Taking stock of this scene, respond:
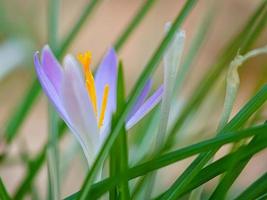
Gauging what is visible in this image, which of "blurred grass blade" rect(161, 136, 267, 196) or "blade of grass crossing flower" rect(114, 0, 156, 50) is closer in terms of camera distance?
"blurred grass blade" rect(161, 136, 267, 196)

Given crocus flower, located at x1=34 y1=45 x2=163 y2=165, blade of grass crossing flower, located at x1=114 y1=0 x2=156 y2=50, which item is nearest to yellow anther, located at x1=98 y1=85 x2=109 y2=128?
crocus flower, located at x1=34 y1=45 x2=163 y2=165

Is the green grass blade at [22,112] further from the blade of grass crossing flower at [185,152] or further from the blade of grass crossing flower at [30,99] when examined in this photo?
the blade of grass crossing flower at [185,152]

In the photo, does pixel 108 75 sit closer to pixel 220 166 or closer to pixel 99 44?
pixel 220 166

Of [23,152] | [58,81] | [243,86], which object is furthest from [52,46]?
[243,86]

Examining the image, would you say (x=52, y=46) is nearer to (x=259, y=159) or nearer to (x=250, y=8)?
(x=259, y=159)

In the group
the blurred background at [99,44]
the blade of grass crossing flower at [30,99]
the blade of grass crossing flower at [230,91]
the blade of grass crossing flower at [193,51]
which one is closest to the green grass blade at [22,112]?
the blade of grass crossing flower at [30,99]

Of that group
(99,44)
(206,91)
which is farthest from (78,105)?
(99,44)

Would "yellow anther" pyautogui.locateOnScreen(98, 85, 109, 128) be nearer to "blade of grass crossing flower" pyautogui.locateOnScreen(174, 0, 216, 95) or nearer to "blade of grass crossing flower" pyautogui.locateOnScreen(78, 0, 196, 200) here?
"blade of grass crossing flower" pyautogui.locateOnScreen(78, 0, 196, 200)
